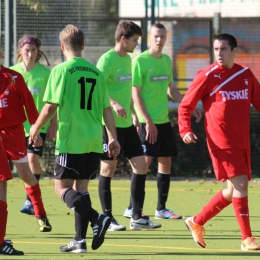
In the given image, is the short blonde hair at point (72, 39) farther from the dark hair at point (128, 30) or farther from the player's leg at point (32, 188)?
the player's leg at point (32, 188)

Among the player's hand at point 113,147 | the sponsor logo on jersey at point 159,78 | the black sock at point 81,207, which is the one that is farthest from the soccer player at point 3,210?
the sponsor logo on jersey at point 159,78

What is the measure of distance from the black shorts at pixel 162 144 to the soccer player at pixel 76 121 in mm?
2549

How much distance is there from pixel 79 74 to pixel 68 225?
8.29 ft

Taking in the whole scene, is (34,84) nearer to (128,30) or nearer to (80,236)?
(128,30)

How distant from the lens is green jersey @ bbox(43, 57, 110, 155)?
6.89 metres

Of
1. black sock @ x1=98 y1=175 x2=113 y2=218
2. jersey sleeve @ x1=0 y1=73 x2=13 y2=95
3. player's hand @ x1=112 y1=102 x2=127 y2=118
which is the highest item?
jersey sleeve @ x1=0 y1=73 x2=13 y2=95

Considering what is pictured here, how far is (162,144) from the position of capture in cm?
969

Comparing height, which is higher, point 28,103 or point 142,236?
point 28,103

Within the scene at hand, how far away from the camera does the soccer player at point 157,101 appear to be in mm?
9539

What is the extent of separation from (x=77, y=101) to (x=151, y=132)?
2463 mm

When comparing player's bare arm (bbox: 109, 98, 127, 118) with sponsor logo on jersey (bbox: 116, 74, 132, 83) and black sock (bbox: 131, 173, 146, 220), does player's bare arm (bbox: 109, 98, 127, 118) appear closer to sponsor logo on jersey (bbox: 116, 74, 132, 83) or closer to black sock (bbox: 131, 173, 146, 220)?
sponsor logo on jersey (bbox: 116, 74, 132, 83)

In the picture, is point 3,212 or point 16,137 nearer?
point 3,212

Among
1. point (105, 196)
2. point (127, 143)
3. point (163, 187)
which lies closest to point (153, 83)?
point (127, 143)

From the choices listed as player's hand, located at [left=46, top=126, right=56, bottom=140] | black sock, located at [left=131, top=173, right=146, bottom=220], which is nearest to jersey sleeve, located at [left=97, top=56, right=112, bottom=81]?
black sock, located at [left=131, top=173, right=146, bottom=220]
